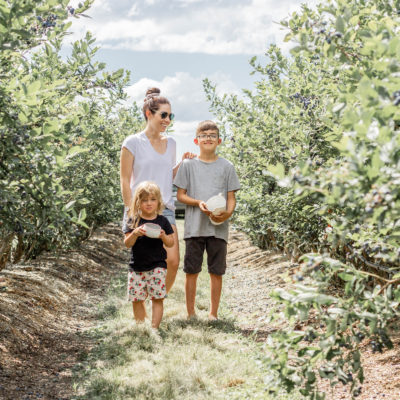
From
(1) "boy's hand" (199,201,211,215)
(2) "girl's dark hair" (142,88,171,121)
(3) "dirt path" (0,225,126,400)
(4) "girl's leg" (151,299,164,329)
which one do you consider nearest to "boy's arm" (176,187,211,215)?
(1) "boy's hand" (199,201,211,215)

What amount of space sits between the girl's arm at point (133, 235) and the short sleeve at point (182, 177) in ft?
2.74

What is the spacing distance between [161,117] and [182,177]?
2.21 feet

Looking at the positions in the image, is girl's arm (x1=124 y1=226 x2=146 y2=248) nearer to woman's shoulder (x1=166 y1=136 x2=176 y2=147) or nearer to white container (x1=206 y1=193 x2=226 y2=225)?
white container (x1=206 y1=193 x2=226 y2=225)

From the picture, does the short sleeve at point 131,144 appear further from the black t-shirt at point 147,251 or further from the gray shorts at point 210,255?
the gray shorts at point 210,255

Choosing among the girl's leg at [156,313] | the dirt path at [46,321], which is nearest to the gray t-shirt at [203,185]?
the girl's leg at [156,313]

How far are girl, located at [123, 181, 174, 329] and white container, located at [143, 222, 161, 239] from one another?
0.11 m

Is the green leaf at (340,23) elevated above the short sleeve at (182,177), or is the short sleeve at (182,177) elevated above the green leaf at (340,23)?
the green leaf at (340,23)

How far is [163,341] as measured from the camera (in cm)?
438

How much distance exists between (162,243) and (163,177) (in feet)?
1.92

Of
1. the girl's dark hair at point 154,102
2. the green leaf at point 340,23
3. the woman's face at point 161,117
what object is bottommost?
the woman's face at point 161,117

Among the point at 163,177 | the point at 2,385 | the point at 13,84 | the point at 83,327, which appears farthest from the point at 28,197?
the point at 83,327

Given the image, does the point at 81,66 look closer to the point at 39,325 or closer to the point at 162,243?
the point at 162,243

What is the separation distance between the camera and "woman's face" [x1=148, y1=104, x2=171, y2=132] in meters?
4.72

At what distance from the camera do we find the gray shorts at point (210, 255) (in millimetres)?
5078
